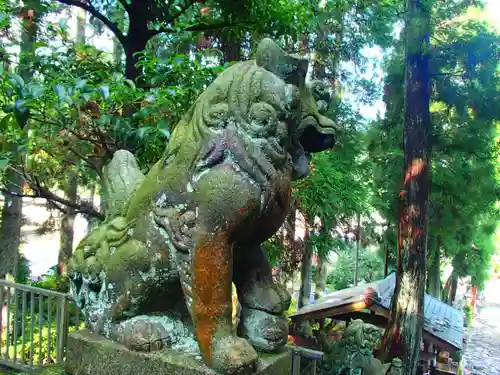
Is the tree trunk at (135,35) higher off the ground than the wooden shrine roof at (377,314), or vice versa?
the tree trunk at (135,35)

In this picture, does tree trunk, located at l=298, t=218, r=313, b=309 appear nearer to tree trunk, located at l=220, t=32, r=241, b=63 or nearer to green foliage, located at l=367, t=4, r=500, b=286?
green foliage, located at l=367, t=4, r=500, b=286

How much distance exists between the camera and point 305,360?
432cm

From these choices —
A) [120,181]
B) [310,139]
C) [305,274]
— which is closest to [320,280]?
[305,274]

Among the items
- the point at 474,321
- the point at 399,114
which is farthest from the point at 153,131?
the point at 474,321

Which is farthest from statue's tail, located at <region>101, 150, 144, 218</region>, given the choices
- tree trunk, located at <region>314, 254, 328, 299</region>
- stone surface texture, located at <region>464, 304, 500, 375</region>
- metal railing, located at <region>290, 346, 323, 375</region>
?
stone surface texture, located at <region>464, 304, 500, 375</region>

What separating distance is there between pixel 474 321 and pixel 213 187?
2038 centimetres

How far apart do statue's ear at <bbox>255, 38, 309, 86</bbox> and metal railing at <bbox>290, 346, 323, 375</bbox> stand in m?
1.79

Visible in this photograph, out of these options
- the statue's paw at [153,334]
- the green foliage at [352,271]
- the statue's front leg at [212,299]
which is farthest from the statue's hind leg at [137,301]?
the green foliage at [352,271]

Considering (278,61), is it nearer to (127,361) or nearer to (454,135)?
(127,361)

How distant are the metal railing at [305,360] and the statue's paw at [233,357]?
1333 mm

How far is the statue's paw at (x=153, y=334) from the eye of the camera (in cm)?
169

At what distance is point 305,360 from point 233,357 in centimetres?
308

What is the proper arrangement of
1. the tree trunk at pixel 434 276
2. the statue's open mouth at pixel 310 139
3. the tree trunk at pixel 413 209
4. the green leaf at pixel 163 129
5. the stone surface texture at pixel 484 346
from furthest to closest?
the stone surface texture at pixel 484 346 < the tree trunk at pixel 434 276 < the tree trunk at pixel 413 209 < the green leaf at pixel 163 129 < the statue's open mouth at pixel 310 139

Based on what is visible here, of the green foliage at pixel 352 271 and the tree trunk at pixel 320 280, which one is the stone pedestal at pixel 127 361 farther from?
the green foliage at pixel 352 271
